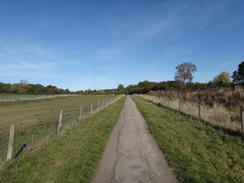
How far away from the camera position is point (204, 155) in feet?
16.7

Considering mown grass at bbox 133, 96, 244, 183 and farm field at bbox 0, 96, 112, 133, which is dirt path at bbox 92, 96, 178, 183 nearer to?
mown grass at bbox 133, 96, 244, 183

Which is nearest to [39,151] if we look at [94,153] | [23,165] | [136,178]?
[23,165]

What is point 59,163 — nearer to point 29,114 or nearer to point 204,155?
point 204,155

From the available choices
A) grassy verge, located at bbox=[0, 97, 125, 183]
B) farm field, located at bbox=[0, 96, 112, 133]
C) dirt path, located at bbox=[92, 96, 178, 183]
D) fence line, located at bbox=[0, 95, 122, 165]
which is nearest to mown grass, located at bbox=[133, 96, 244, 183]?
dirt path, located at bbox=[92, 96, 178, 183]

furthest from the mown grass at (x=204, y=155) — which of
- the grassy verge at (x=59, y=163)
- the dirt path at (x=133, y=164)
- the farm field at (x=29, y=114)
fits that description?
the farm field at (x=29, y=114)

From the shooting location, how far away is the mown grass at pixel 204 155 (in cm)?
388

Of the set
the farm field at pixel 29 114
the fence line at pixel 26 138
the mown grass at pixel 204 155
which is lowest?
the farm field at pixel 29 114

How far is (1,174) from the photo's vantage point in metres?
4.18

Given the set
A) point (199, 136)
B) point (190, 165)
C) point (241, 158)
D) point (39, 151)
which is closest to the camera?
point (190, 165)

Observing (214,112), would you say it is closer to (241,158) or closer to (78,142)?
(241,158)

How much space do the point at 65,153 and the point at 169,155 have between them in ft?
12.8

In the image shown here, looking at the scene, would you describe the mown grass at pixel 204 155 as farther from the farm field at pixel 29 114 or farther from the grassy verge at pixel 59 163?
the farm field at pixel 29 114

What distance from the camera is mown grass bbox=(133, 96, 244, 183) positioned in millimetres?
3880

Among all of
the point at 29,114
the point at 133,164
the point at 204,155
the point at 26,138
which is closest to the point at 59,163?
the point at 133,164
